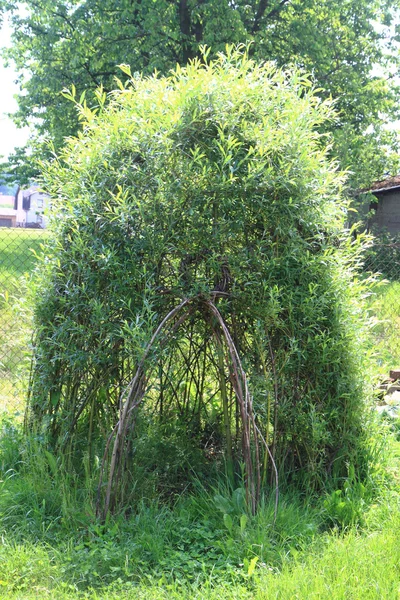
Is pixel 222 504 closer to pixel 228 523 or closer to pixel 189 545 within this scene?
pixel 228 523

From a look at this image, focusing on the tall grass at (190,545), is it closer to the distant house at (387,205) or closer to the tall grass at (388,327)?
the tall grass at (388,327)

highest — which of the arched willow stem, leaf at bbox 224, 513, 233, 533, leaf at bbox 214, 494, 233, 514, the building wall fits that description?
the building wall

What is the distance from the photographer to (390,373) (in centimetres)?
739

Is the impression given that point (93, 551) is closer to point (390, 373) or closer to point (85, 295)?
point (85, 295)

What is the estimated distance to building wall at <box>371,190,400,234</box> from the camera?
2387 cm

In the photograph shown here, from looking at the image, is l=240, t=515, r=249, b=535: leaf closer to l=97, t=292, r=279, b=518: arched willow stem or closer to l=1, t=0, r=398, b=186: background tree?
l=97, t=292, r=279, b=518: arched willow stem

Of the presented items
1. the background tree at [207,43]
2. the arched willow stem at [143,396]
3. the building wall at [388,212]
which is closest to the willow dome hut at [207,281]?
the arched willow stem at [143,396]

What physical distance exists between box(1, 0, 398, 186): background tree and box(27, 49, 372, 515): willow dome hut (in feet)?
42.6

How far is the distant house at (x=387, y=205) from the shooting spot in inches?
936

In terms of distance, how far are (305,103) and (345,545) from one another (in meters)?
2.79

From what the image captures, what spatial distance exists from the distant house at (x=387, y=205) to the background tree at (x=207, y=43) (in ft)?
7.12

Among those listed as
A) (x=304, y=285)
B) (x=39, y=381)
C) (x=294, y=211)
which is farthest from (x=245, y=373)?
(x=39, y=381)

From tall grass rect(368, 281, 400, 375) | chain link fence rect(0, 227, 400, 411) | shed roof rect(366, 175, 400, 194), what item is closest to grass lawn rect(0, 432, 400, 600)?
chain link fence rect(0, 227, 400, 411)

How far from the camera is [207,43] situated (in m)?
16.9
